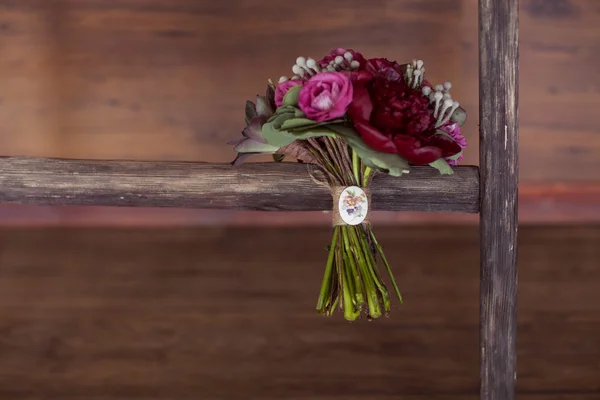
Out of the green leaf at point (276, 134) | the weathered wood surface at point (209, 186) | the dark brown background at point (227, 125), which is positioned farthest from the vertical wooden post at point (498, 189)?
the dark brown background at point (227, 125)

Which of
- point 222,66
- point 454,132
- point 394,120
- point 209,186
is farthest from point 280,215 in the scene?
point 394,120

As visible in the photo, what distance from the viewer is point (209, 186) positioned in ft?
4.83

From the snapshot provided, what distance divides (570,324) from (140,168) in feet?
5.42

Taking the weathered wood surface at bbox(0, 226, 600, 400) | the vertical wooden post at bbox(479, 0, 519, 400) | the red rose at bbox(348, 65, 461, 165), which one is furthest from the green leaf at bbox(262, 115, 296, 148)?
the weathered wood surface at bbox(0, 226, 600, 400)

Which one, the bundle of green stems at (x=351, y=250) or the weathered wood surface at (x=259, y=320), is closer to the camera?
the bundle of green stems at (x=351, y=250)

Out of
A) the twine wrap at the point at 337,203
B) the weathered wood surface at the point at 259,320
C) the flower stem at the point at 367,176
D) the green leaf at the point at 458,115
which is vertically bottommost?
the weathered wood surface at the point at 259,320

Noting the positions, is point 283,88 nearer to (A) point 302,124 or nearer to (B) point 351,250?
(A) point 302,124

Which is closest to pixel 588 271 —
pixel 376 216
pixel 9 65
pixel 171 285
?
pixel 376 216

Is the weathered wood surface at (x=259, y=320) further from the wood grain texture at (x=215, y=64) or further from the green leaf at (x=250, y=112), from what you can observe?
the green leaf at (x=250, y=112)

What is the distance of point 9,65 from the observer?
305cm

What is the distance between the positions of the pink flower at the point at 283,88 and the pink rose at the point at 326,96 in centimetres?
6

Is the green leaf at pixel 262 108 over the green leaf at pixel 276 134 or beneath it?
over

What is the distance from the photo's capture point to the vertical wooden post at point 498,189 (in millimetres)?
1433

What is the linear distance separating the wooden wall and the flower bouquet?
1644mm
